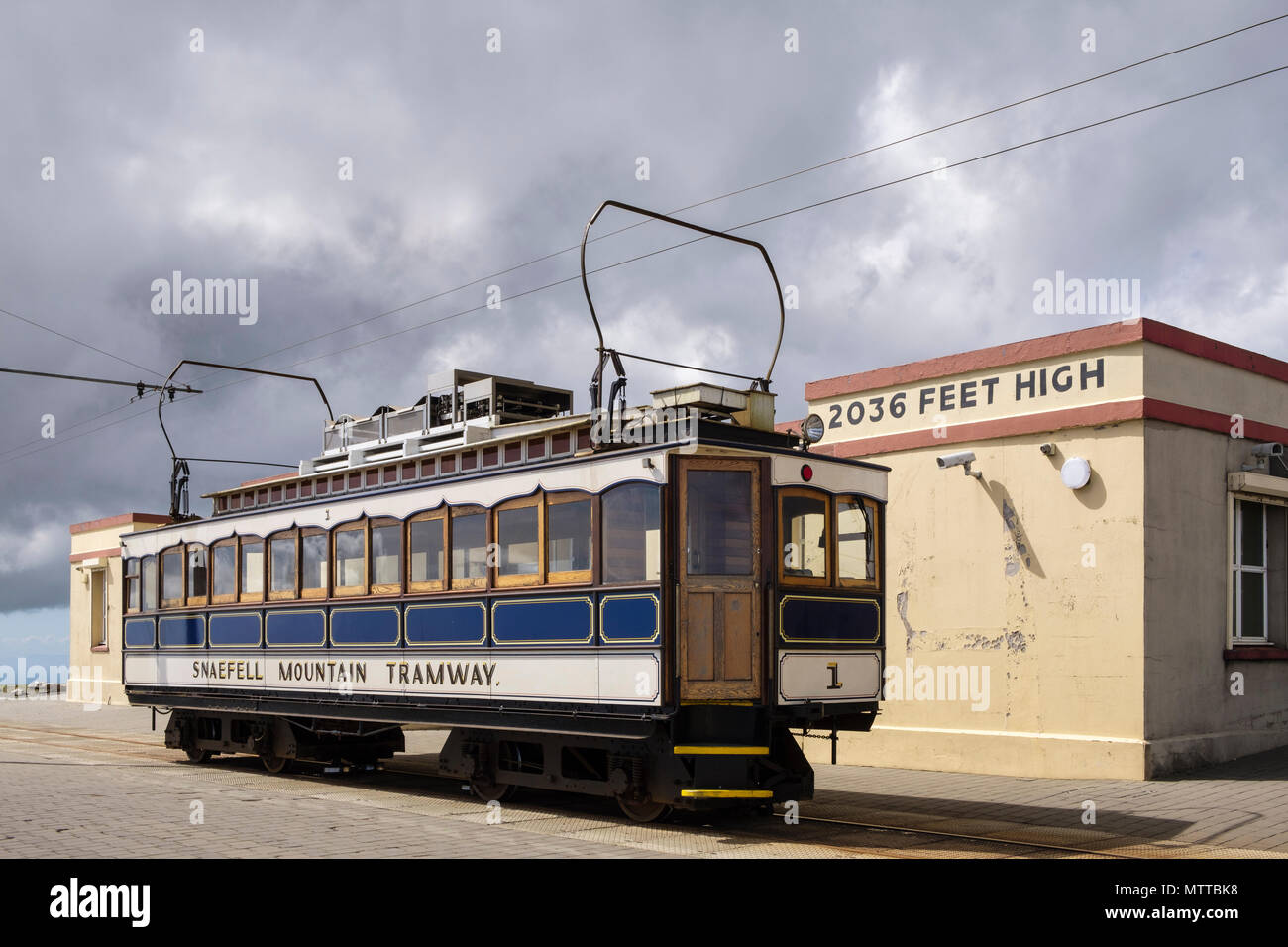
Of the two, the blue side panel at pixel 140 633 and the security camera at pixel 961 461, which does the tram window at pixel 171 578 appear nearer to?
the blue side panel at pixel 140 633

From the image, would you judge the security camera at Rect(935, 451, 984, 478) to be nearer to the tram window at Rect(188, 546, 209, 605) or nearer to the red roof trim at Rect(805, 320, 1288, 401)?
the red roof trim at Rect(805, 320, 1288, 401)

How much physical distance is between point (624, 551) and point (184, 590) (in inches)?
347

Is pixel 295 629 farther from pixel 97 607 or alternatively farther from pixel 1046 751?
pixel 97 607

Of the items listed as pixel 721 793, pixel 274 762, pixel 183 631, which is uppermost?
pixel 183 631

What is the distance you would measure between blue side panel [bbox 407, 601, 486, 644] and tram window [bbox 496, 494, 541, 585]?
46 centimetres

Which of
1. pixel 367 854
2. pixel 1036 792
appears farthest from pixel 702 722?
pixel 1036 792

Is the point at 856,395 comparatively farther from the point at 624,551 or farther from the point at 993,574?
the point at 624,551

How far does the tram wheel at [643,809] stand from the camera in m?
10.2

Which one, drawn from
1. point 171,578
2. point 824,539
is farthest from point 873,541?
point 171,578

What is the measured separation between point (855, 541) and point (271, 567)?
740cm

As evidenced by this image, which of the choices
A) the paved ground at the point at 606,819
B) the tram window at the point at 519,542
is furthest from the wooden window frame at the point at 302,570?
the tram window at the point at 519,542

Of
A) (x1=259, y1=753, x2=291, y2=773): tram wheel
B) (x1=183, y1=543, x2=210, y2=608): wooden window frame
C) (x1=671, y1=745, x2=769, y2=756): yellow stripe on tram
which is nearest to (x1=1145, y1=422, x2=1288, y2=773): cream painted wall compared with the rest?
(x1=671, y1=745, x2=769, y2=756): yellow stripe on tram

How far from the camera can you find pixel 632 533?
10.1m

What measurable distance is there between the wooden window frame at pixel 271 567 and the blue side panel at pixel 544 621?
3.90 meters
